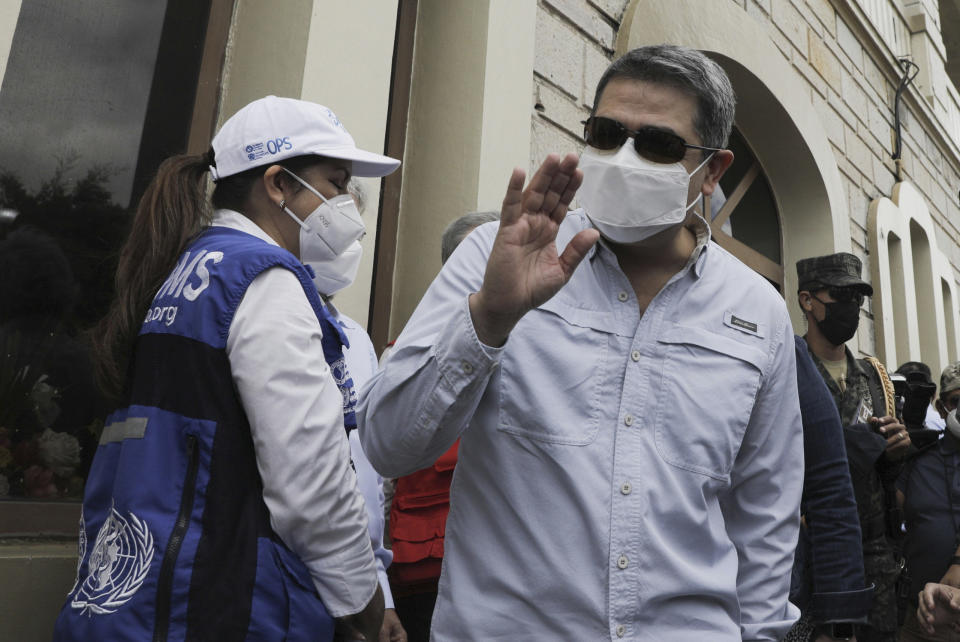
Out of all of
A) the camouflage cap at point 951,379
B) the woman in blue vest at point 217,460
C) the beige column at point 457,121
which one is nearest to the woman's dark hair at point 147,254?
the woman in blue vest at point 217,460

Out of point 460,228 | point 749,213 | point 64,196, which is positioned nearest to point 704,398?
point 460,228

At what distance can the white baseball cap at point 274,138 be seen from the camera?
6.12 feet

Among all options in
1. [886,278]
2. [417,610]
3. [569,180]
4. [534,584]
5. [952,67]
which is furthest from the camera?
[952,67]

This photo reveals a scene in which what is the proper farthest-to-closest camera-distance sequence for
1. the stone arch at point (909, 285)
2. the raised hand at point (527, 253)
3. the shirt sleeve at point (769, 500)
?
the stone arch at point (909, 285) < the shirt sleeve at point (769, 500) < the raised hand at point (527, 253)

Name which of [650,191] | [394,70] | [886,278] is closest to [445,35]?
[394,70]

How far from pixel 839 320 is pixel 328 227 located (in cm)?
233

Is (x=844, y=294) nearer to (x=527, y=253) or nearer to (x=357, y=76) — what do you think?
(x=357, y=76)

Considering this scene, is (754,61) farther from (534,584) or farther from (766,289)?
(534,584)

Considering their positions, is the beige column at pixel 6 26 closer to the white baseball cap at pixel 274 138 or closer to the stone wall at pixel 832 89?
the white baseball cap at pixel 274 138

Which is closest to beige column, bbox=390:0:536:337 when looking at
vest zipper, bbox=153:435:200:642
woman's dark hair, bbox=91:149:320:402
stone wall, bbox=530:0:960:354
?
stone wall, bbox=530:0:960:354

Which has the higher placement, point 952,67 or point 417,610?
point 952,67

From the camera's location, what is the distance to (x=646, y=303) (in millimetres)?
1570

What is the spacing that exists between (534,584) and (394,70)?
8.67 feet

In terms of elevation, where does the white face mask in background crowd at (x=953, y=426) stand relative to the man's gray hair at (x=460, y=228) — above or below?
below
